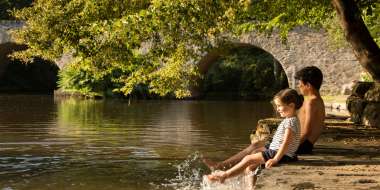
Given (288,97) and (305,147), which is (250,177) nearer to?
(288,97)

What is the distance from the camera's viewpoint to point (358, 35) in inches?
406

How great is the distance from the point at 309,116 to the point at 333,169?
0.85m

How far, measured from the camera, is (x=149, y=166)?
9.15 metres

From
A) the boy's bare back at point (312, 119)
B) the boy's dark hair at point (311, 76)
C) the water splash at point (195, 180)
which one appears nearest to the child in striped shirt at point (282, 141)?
the water splash at point (195, 180)

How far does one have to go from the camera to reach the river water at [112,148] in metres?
7.92

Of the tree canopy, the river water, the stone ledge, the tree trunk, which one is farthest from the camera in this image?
the tree trunk

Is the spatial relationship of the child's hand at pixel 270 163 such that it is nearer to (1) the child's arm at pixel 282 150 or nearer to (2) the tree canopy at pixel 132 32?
(1) the child's arm at pixel 282 150

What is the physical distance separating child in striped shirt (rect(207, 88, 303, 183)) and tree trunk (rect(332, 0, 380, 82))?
4.20 meters

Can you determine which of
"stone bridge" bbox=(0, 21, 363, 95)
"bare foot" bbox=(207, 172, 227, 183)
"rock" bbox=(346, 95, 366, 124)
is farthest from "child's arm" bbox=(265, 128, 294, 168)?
"stone bridge" bbox=(0, 21, 363, 95)

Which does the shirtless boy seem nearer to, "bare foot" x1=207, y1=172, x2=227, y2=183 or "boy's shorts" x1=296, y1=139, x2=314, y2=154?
"boy's shorts" x1=296, y1=139, x2=314, y2=154

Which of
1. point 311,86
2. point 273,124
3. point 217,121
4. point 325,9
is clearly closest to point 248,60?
point 217,121

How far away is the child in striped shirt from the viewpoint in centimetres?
603

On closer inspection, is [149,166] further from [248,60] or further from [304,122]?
[248,60]

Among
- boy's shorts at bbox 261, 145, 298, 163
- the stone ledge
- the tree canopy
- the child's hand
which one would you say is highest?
the tree canopy
